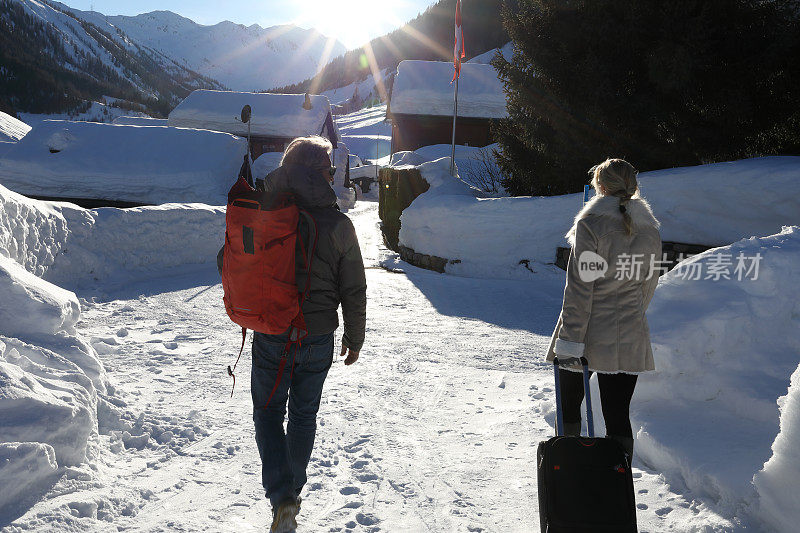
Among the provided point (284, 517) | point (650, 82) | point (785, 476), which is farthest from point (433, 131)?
point (284, 517)

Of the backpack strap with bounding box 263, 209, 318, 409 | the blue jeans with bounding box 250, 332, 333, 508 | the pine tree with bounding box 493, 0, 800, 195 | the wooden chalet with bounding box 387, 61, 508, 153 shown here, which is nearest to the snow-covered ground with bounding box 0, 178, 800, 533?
the blue jeans with bounding box 250, 332, 333, 508

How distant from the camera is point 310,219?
2496 millimetres

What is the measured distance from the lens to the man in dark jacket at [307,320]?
8.33 feet

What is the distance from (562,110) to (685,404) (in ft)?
26.1

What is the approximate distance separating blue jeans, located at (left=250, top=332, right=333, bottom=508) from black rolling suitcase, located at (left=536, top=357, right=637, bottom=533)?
3.61 ft

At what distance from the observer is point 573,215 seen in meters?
9.69

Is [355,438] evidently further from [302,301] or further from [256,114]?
[256,114]

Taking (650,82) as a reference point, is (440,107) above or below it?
above

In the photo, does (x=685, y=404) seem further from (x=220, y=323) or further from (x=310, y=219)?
(x=220, y=323)

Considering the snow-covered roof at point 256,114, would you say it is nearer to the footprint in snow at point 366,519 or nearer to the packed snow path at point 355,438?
the packed snow path at point 355,438

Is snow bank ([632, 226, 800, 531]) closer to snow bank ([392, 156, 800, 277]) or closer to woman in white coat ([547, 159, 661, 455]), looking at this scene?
woman in white coat ([547, 159, 661, 455])

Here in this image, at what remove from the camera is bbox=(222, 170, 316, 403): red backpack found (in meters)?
2.41

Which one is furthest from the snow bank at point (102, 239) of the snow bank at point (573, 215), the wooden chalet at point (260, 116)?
the wooden chalet at point (260, 116)

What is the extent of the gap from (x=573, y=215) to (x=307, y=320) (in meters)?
7.99
